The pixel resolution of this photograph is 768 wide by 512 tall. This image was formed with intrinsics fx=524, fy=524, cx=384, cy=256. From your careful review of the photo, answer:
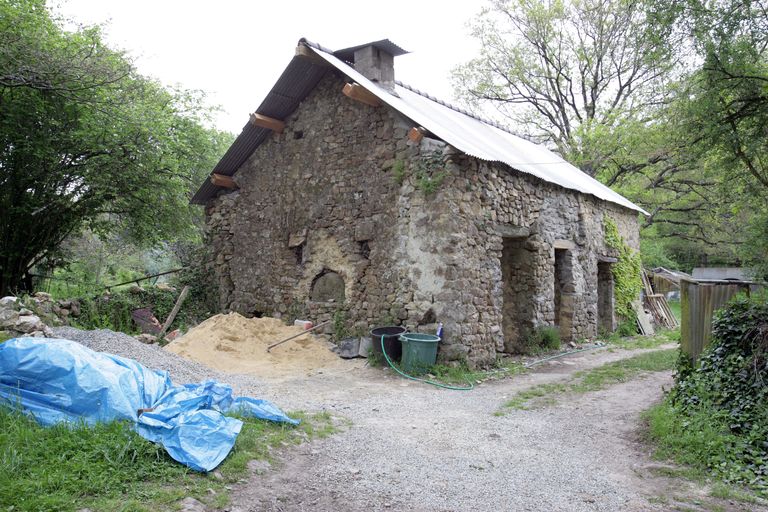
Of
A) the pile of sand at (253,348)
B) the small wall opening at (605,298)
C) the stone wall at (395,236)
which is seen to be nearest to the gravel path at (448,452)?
the pile of sand at (253,348)

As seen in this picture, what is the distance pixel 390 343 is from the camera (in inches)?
333

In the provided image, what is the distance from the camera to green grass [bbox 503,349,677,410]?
22.5 feet

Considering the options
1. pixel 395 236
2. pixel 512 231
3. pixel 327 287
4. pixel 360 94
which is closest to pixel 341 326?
pixel 327 287

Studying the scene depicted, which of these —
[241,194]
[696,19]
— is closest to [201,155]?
[241,194]

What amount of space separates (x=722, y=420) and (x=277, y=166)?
9.13m

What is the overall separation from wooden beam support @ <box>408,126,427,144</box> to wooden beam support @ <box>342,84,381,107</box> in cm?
109

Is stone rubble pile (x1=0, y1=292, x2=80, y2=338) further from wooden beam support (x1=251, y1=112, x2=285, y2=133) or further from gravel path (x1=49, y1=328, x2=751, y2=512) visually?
wooden beam support (x1=251, y1=112, x2=285, y2=133)

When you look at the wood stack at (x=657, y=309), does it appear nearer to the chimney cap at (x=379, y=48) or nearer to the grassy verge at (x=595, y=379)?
the grassy verge at (x=595, y=379)

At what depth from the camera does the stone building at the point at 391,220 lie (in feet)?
28.0

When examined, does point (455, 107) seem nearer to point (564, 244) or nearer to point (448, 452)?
point (564, 244)

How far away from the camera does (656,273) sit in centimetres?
1883

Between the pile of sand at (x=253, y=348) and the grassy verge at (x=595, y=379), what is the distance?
3.17m

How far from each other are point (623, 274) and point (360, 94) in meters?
8.75

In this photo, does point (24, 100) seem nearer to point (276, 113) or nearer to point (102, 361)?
point (276, 113)
